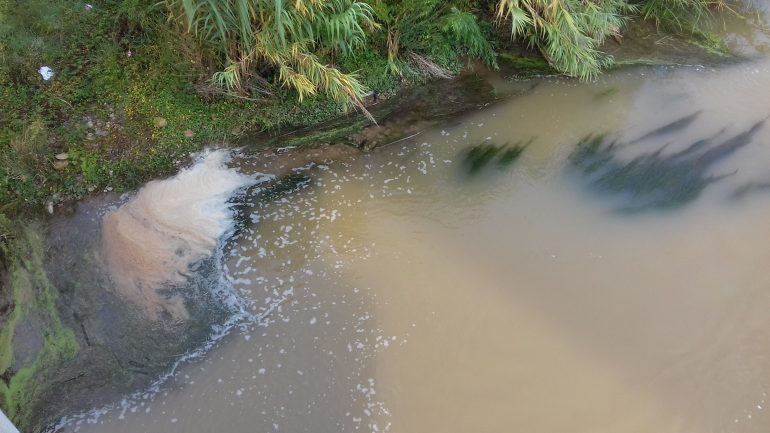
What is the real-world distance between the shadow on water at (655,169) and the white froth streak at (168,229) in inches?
99.7

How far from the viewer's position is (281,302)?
3205 millimetres

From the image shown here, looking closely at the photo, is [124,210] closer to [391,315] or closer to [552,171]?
[391,315]

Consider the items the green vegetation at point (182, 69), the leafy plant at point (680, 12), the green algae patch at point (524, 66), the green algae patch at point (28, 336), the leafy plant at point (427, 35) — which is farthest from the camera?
the leafy plant at point (680, 12)

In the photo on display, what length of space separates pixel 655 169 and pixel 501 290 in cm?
168

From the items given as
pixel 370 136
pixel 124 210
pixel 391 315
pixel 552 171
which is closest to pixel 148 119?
pixel 124 210

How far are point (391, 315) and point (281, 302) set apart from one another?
26.4 inches

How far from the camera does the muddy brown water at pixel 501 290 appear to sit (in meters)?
2.92

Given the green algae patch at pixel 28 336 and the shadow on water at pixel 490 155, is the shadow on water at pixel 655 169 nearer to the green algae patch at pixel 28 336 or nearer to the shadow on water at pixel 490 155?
the shadow on water at pixel 490 155

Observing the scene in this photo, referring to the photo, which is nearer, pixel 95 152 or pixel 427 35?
pixel 95 152

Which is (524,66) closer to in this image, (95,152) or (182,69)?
(182,69)

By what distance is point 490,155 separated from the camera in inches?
155

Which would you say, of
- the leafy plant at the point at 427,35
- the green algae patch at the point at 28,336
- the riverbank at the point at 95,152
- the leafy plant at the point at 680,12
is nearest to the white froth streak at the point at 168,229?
the riverbank at the point at 95,152

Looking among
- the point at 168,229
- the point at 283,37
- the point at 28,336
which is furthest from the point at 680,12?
the point at 28,336

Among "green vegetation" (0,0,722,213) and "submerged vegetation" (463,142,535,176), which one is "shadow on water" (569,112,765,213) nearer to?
"submerged vegetation" (463,142,535,176)
